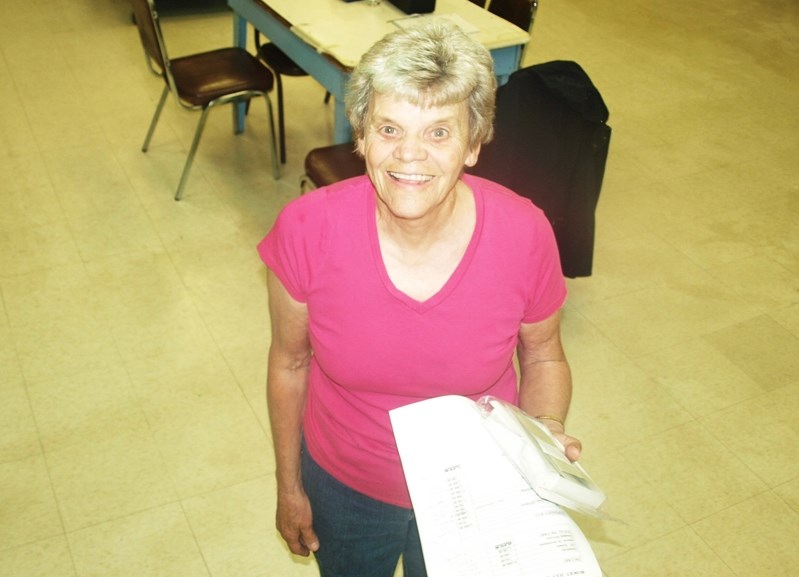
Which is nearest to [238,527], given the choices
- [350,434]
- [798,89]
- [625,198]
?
[350,434]

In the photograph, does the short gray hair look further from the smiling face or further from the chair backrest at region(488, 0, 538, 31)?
the chair backrest at region(488, 0, 538, 31)

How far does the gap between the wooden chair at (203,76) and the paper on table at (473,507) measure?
2.62 meters

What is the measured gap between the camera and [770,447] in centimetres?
281

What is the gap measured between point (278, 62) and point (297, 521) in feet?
9.09

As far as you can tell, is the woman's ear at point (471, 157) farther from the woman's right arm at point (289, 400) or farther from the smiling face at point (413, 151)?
the woman's right arm at point (289, 400)

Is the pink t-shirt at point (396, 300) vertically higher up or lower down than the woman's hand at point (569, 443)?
higher up

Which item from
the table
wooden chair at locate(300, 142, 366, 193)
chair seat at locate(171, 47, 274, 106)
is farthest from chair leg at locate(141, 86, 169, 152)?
wooden chair at locate(300, 142, 366, 193)

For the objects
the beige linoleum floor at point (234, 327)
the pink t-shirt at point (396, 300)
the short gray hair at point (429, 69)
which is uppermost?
the short gray hair at point (429, 69)

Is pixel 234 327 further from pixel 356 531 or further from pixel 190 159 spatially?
pixel 356 531

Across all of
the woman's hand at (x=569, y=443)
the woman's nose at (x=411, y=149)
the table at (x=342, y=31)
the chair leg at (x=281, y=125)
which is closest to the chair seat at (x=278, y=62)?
the chair leg at (x=281, y=125)

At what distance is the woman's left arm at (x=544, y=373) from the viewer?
1.51 meters

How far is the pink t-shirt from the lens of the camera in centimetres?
137

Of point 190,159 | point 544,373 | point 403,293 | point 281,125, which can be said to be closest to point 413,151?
point 403,293

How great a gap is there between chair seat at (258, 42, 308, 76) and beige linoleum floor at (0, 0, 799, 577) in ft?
1.34
